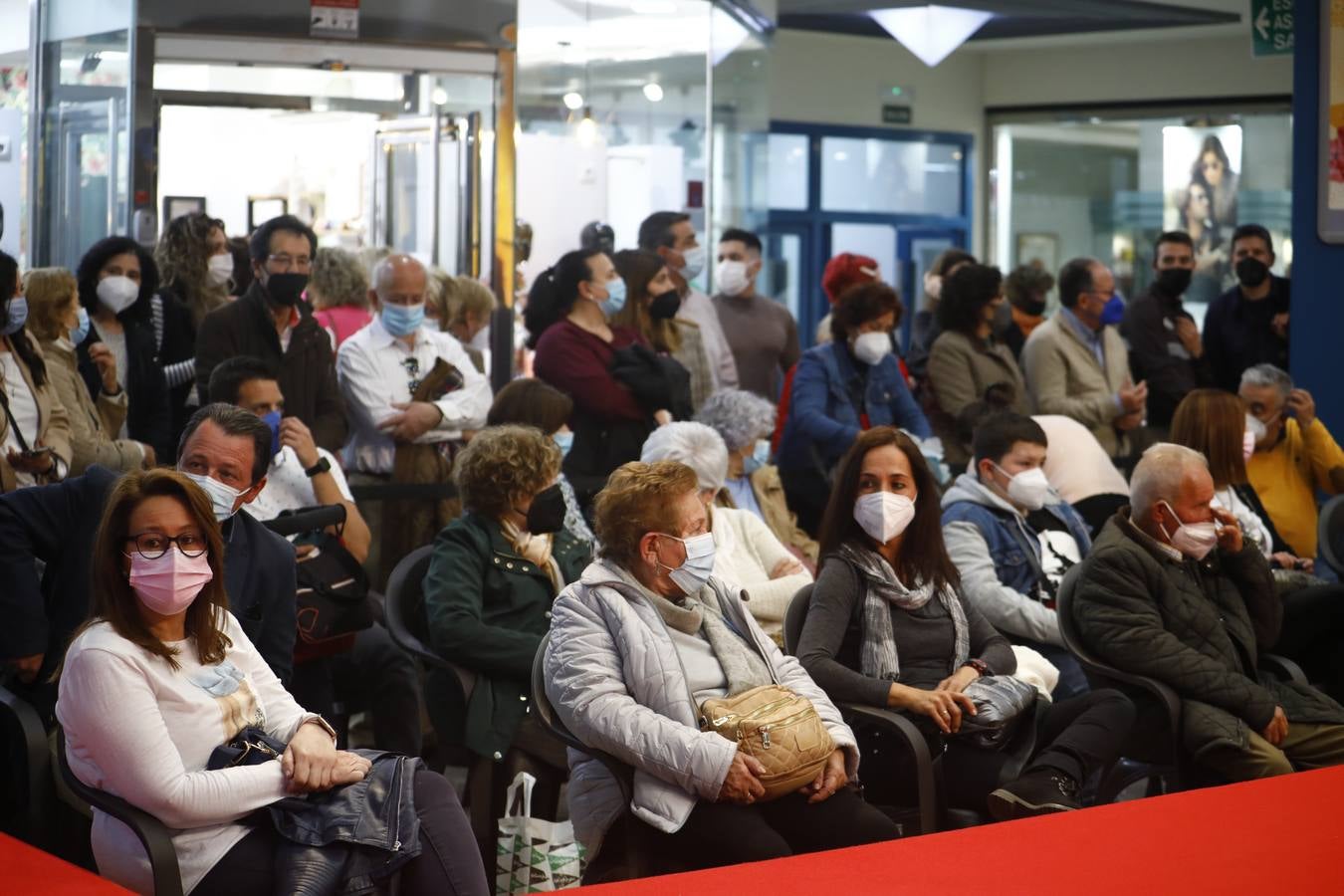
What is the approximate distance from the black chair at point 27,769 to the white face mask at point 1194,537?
2.96m

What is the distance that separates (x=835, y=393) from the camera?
22.5ft

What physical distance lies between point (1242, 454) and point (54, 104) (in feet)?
18.1

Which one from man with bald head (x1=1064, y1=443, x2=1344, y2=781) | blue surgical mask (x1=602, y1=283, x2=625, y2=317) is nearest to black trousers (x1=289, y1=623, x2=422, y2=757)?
man with bald head (x1=1064, y1=443, x2=1344, y2=781)

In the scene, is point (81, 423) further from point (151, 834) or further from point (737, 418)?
point (151, 834)

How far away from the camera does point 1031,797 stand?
4148 millimetres

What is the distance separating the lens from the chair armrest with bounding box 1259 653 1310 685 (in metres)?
4.89

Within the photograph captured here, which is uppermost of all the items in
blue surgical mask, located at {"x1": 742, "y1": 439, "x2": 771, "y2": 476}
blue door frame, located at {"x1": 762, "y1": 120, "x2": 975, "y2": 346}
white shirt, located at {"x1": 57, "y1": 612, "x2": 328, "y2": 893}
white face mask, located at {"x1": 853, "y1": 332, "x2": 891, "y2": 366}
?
blue door frame, located at {"x1": 762, "y1": 120, "x2": 975, "y2": 346}

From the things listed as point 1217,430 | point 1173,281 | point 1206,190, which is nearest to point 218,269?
point 1217,430

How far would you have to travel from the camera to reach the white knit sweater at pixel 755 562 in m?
5.08

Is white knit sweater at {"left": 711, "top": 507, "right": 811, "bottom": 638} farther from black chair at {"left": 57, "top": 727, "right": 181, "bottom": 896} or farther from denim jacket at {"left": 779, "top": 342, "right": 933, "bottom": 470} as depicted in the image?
black chair at {"left": 57, "top": 727, "right": 181, "bottom": 896}

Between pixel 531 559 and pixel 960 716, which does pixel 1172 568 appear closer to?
pixel 960 716

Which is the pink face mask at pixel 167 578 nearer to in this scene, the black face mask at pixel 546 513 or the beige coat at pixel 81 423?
the black face mask at pixel 546 513

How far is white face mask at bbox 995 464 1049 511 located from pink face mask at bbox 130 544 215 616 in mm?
2760

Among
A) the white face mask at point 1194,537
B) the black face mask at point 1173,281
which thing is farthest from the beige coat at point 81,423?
the black face mask at point 1173,281
